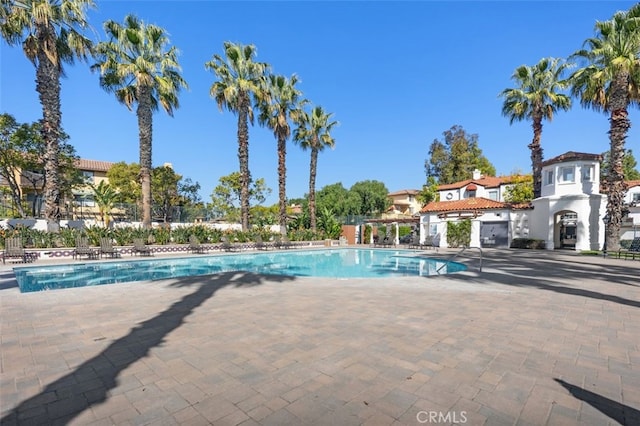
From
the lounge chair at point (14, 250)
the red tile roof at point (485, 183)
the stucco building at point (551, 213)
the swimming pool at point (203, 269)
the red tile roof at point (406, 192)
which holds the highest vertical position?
the red tile roof at point (406, 192)

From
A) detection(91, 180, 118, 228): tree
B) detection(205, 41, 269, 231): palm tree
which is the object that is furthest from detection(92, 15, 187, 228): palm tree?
detection(91, 180, 118, 228): tree

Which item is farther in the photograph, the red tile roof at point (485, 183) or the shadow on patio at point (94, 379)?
the red tile roof at point (485, 183)

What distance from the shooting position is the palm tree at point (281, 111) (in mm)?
26078

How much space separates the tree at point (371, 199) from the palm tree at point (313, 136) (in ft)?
70.6

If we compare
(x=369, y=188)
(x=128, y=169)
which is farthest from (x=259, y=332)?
(x=369, y=188)

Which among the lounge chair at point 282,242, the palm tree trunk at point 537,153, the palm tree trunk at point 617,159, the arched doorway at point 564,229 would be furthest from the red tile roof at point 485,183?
the lounge chair at point 282,242

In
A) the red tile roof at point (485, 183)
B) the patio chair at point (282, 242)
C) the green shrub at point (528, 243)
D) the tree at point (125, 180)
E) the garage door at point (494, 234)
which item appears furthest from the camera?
the tree at point (125, 180)

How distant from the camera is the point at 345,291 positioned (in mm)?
8305

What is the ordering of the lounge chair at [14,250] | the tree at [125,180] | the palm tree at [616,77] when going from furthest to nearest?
the tree at [125,180], the palm tree at [616,77], the lounge chair at [14,250]

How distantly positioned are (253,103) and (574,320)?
24048mm

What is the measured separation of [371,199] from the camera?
5097cm

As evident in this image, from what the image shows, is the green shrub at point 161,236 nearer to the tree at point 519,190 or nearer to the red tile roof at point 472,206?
the red tile roof at point 472,206

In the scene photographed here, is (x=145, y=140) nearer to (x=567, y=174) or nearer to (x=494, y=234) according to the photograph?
(x=494, y=234)

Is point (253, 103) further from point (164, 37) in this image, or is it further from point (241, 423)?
point (241, 423)
